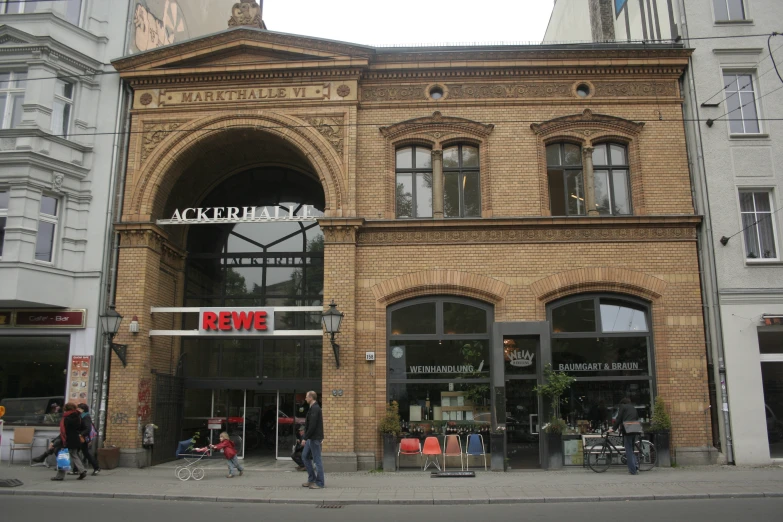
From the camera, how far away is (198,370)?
1917 centimetres

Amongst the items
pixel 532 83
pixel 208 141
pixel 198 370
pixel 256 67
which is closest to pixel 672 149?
pixel 532 83

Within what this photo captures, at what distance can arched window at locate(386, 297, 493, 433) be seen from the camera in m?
16.0

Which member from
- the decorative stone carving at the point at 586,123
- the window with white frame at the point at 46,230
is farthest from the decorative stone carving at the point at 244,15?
the decorative stone carving at the point at 586,123

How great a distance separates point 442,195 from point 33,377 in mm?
11777

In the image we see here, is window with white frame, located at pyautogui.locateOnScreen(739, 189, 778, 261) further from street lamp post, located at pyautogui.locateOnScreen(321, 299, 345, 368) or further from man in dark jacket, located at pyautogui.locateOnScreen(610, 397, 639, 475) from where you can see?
street lamp post, located at pyautogui.locateOnScreen(321, 299, 345, 368)

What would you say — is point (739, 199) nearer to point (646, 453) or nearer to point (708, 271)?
point (708, 271)

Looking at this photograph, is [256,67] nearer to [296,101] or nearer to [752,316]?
[296,101]

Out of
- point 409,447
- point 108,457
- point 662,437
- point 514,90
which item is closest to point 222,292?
point 108,457

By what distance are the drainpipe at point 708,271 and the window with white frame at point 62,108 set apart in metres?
16.6

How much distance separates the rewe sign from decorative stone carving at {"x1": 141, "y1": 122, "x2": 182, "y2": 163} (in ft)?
15.1

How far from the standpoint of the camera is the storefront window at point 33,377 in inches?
667

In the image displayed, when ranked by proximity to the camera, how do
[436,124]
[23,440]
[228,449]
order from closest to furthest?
[228,449] → [23,440] → [436,124]

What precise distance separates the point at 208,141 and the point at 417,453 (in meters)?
9.97

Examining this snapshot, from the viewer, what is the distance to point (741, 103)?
1720 cm
